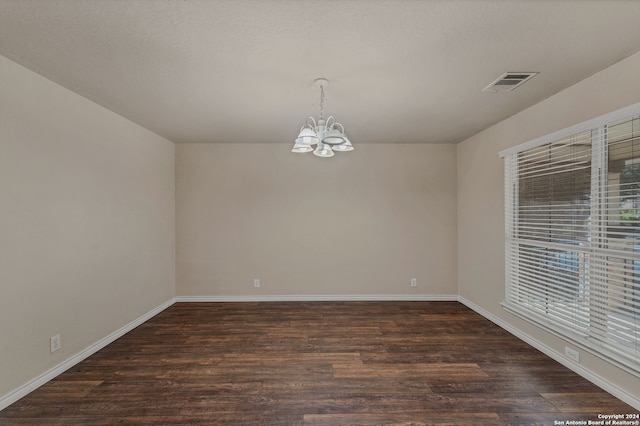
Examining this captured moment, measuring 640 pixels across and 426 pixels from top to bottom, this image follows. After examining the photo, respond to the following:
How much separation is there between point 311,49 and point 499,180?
2868mm

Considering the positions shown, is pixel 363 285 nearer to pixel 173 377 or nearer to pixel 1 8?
pixel 173 377

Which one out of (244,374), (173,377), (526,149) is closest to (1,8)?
(173,377)

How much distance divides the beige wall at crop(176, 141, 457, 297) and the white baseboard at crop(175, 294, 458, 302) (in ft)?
0.18

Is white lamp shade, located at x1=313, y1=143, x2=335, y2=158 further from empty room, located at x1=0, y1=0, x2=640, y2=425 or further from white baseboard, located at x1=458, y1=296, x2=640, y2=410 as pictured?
white baseboard, located at x1=458, y1=296, x2=640, y2=410

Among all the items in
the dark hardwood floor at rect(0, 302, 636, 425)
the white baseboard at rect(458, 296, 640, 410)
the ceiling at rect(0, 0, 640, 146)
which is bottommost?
the dark hardwood floor at rect(0, 302, 636, 425)

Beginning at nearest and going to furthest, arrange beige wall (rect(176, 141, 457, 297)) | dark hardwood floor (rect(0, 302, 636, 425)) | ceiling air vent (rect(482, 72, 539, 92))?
dark hardwood floor (rect(0, 302, 636, 425))
ceiling air vent (rect(482, 72, 539, 92))
beige wall (rect(176, 141, 457, 297))

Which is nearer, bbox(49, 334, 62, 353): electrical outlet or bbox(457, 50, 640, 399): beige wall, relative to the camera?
bbox(457, 50, 640, 399): beige wall

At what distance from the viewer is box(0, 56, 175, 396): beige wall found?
2.06m

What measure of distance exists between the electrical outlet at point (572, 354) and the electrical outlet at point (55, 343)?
14.7 feet

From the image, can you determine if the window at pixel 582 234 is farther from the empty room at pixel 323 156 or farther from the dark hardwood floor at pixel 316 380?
the dark hardwood floor at pixel 316 380

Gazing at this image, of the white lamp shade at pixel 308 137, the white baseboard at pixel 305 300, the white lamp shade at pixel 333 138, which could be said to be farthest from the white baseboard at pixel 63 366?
the white lamp shade at pixel 333 138

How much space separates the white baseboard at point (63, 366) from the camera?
2.06 m

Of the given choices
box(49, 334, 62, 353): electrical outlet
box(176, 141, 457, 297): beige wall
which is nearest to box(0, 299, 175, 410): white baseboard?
box(49, 334, 62, 353): electrical outlet

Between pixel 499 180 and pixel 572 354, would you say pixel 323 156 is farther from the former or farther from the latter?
pixel 572 354
